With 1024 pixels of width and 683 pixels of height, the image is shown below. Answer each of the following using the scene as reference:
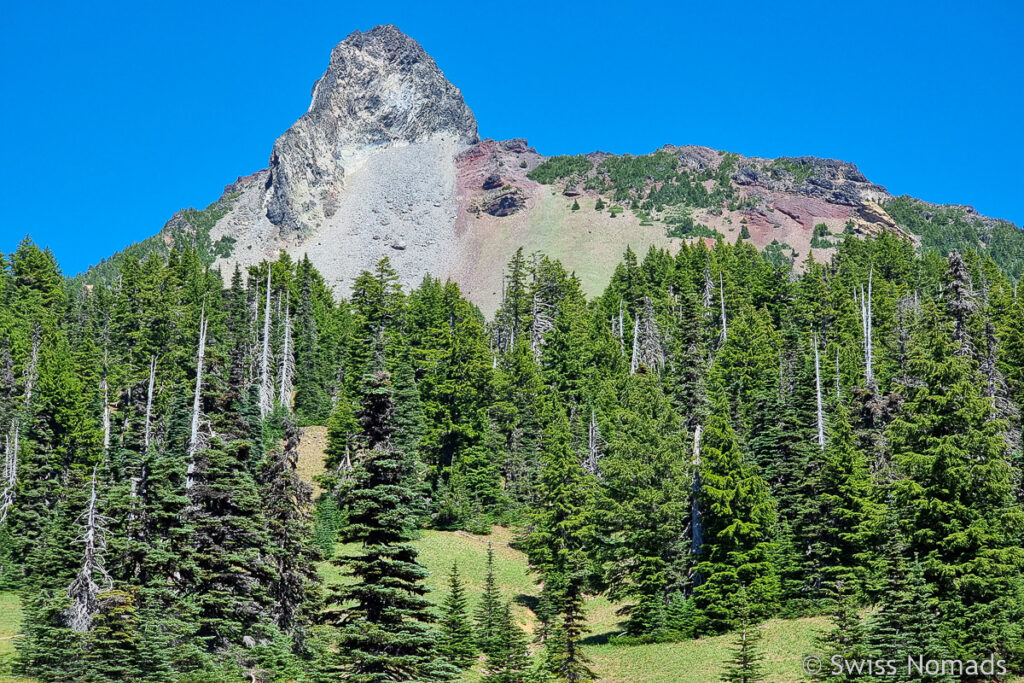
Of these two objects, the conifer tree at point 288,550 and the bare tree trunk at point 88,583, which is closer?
the bare tree trunk at point 88,583

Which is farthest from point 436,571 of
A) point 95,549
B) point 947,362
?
point 947,362

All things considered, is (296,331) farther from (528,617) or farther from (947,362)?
(947,362)

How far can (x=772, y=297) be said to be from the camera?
93.1m

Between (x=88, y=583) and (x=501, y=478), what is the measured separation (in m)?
38.3

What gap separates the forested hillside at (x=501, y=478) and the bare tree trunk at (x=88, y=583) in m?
0.14

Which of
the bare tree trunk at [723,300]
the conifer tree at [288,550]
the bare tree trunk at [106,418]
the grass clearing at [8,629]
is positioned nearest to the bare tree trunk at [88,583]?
the grass clearing at [8,629]

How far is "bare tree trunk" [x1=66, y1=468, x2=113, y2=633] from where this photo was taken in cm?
2861

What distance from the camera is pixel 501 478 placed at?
65.2m

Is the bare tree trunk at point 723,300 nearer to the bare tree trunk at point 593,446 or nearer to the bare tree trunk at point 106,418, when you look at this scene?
the bare tree trunk at point 593,446

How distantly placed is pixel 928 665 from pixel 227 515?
74.1ft

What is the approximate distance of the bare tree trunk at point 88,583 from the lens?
28.6 m

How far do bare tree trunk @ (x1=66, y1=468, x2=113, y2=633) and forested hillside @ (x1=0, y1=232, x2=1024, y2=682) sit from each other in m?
0.14

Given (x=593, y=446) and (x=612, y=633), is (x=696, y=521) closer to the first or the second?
(x=612, y=633)

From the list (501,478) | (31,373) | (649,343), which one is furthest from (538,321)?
(31,373)
